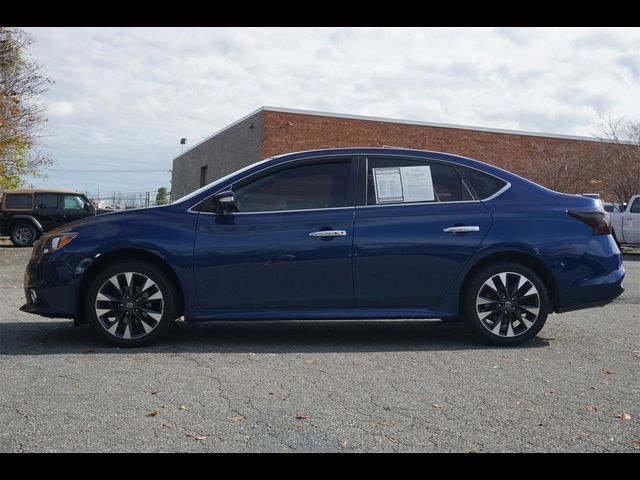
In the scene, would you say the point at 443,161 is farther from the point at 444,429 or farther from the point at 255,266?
the point at 444,429

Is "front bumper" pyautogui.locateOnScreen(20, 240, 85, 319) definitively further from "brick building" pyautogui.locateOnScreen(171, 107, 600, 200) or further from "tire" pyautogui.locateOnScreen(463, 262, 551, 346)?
"brick building" pyautogui.locateOnScreen(171, 107, 600, 200)

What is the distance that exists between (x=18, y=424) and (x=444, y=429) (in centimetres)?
229

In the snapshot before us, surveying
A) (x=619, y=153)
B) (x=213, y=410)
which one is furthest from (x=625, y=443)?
(x=619, y=153)

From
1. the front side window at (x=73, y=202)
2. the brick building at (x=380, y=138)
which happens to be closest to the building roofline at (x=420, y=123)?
the brick building at (x=380, y=138)

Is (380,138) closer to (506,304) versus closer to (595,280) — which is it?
(595,280)

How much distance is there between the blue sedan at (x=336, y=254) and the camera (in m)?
5.70

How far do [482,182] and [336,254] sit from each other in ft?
4.91

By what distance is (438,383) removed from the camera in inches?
184

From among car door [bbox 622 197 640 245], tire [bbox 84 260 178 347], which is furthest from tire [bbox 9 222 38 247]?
car door [bbox 622 197 640 245]

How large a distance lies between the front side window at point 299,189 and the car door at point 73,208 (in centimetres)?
1713

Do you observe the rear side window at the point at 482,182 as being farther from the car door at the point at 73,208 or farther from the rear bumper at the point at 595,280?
the car door at the point at 73,208

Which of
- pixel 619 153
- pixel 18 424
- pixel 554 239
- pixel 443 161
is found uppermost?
pixel 619 153

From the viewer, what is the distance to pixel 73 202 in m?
22.0

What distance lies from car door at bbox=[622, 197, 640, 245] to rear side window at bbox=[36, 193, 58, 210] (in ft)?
56.8
